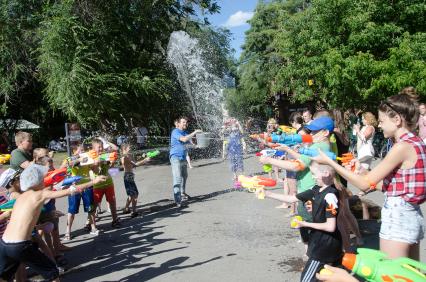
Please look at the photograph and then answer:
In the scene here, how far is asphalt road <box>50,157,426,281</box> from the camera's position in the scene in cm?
496

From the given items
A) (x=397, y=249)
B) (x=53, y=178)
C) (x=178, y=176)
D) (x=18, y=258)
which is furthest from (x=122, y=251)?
(x=397, y=249)

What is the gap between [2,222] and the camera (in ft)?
15.3

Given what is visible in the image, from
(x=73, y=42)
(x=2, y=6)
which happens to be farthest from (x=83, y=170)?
(x=2, y=6)

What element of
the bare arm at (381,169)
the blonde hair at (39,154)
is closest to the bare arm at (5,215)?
the blonde hair at (39,154)

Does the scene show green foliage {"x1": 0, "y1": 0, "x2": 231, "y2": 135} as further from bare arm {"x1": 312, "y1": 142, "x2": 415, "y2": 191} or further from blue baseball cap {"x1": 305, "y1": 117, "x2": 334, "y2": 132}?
bare arm {"x1": 312, "y1": 142, "x2": 415, "y2": 191}

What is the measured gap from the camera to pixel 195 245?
6.00m

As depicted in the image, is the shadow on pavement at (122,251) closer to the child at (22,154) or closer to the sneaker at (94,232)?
the sneaker at (94,232)

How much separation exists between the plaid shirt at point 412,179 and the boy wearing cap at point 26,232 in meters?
2.96

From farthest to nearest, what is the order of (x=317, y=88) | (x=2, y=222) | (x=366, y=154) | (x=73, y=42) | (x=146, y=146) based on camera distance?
(x=146, y=146), (x=317, y=88), (x=73, y=42), (x=366, y=154), (x=2, y=222)

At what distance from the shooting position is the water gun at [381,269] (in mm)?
2029

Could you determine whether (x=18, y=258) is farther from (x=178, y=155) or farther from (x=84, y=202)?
(x=178, y=155)

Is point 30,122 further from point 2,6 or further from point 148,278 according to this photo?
point 148,278

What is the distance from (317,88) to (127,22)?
8.67 metres

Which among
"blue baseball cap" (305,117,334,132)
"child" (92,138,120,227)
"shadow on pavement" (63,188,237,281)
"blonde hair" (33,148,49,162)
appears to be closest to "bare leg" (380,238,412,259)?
"blue baseball cap" (305,117,334,132)
